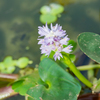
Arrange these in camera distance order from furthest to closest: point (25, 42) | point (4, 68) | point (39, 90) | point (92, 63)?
1. point (25, 42)
2. point (4, 68)
3. point (92, 63)
4. point (39, 90)

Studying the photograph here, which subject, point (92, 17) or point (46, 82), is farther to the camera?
point (92, 17)

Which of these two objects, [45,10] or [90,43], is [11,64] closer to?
[45,10]

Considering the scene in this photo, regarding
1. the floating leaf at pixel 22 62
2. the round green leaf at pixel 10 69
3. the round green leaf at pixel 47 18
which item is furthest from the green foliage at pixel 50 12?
the round green leaf at pixel 10 69

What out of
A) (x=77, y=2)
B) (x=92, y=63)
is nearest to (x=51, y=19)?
(x=77, y=2)

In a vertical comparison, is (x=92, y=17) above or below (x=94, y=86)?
above

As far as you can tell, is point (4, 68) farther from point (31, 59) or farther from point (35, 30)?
point (35, 30)

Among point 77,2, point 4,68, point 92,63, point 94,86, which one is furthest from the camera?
point 77,2

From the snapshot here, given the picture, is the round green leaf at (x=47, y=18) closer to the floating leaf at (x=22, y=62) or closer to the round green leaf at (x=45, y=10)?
the round green leaf at (x=45, y=10)

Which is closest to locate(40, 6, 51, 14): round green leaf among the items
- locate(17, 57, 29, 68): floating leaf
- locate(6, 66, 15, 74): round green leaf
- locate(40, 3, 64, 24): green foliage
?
locate(40, 3, 64, 24): green foliage

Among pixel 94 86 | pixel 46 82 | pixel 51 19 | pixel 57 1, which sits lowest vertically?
pixel 94 86
